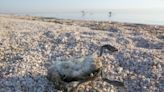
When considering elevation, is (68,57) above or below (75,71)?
below

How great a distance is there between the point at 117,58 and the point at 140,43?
3.80 metres

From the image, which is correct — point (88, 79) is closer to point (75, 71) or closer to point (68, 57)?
point (75, 71)

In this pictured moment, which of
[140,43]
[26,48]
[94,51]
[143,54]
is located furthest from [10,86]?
[140,43]

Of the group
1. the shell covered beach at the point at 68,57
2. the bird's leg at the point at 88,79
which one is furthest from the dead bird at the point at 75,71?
the shell covered beach at the point at 68,57

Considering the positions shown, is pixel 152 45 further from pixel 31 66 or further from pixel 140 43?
pixel 31 66

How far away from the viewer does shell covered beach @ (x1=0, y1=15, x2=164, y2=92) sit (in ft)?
34.2

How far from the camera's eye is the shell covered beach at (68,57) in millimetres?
10422

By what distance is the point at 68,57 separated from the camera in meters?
12.5

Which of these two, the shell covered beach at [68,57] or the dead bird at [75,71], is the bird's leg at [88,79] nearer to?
the dead bird at [75,71]

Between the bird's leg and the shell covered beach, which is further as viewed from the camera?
the shell covered beach

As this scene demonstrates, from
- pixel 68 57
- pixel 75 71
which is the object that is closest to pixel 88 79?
pixel 75 71

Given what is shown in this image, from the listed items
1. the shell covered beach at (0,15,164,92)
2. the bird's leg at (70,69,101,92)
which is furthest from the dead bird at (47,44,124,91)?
the shell covered beach at (0,15,164,92)

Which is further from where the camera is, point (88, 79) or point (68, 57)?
point (68, 57)

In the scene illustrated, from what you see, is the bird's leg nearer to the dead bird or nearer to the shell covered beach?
the dead bird
